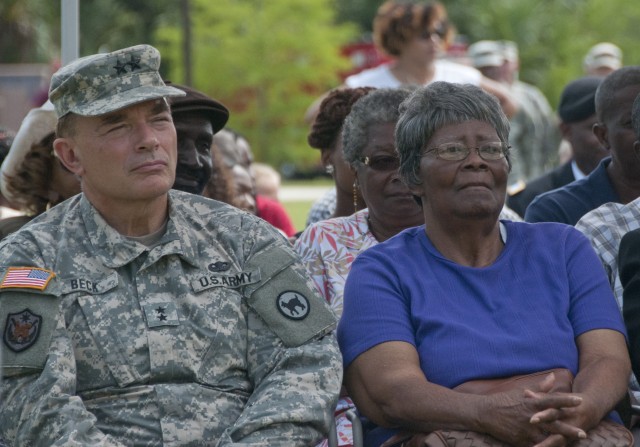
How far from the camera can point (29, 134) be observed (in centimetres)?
511

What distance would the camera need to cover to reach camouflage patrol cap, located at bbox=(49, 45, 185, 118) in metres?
4.06

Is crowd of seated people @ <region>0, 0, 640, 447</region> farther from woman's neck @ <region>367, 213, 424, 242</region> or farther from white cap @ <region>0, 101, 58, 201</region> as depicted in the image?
white cap @ <region>0, 101, 58, 201</region>

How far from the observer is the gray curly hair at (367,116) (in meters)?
5.13

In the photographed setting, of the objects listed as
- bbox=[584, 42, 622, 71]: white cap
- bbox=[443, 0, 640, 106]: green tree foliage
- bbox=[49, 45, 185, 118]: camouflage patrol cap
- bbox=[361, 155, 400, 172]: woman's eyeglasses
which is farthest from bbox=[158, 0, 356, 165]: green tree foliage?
bbox=[49, 45, 185, 118]: camouflage patrol cap

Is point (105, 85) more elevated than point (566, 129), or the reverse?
point (105, 85)

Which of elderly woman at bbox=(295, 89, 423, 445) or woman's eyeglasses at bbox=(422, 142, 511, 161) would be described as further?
elderly woman at bbox=(295, 89, 423, 445)

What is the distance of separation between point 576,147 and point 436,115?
291 cm

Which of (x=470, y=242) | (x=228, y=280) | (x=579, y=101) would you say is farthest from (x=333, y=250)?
(x=579, y=101)

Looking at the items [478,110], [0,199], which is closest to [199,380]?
[478,110]

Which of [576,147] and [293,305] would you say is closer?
[293,305]

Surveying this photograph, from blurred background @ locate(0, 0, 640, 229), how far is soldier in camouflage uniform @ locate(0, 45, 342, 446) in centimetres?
3563

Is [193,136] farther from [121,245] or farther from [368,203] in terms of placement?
[121,245]

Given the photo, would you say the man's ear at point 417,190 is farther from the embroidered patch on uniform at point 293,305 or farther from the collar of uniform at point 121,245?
the collar of uniform at point 121,245

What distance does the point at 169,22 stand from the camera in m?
46.1
